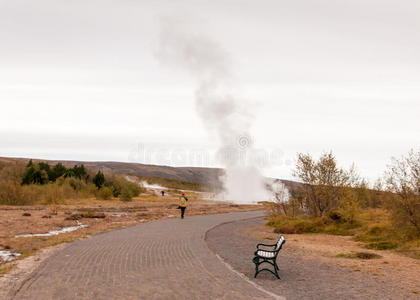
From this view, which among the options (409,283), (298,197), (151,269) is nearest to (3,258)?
(151,269)

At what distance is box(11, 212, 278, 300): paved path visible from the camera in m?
7.08

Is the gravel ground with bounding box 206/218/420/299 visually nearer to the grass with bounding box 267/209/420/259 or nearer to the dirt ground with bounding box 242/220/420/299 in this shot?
the dirt ground with bounding box 242/220/420/299

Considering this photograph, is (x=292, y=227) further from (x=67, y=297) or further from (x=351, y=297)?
(x=67, y=297)

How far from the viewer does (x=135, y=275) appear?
8.57 m

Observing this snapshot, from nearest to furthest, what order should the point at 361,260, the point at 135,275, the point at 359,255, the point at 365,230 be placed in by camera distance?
the point at 135,275, the point at 361,260, the point at 359,255, the point at 365,230

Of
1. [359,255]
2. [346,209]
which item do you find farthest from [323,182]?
[359,255]

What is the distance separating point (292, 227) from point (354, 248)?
20.5ft

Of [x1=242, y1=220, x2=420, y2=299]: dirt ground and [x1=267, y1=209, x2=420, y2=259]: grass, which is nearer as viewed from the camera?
[x1=242, y1=220, x2=420, y2=299]: dirt ground

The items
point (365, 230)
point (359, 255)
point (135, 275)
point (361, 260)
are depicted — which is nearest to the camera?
point (135, 275)

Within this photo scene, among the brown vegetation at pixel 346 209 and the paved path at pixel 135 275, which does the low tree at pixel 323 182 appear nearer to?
the brown vegetation at pixel 346 209

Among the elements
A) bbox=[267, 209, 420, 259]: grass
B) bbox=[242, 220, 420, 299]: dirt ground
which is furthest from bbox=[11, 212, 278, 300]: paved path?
bbox=[267, 209, 420, 259]: grass

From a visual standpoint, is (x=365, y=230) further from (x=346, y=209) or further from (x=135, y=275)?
(x=135, y=275)

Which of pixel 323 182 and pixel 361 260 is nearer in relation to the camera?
pixel 361 260

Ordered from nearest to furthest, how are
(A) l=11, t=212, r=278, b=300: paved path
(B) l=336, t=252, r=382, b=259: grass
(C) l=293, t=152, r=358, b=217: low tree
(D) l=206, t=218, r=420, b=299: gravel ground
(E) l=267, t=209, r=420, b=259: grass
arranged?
(A) l=11, t=212, r=278, b=300: paved path → (D) l=206, t=218, r=420, b=299: gravel ground → (B) l=336, t=252, r=382, b=259: grass → (E) l=267, t=209, r=420, b=259: grass → (C) l=293, t=152, r=358, b=217: low tree
